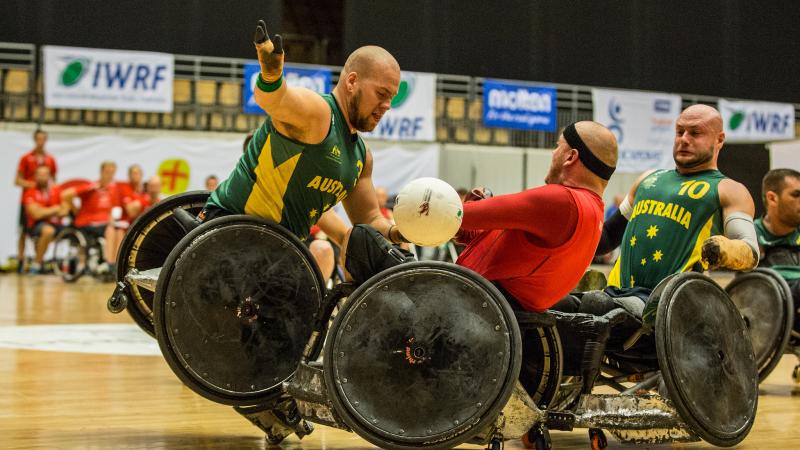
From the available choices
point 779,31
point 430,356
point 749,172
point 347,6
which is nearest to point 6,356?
point 430,356

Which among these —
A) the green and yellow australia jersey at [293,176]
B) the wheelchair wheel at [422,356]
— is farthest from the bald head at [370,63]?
the wheelchair wheel at [422,356]

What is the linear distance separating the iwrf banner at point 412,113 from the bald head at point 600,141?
1186 cm

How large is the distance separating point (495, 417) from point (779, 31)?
57.5 ft

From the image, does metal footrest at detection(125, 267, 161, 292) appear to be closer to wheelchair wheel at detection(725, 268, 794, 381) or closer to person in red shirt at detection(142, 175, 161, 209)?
wheelchair wheel at detection(725, 268, 794, 381)

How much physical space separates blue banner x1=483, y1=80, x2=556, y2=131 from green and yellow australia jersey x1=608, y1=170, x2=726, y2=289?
11.9 m

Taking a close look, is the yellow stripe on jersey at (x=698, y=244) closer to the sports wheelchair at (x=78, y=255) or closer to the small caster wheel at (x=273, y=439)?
the small caster wheel at (x=273, y=439)

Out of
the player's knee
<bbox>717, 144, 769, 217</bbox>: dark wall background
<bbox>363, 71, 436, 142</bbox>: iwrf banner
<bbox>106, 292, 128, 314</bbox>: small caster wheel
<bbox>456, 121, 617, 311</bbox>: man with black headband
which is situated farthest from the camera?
<bbox>717, 144, 769, 217</bbox>: dark wall background

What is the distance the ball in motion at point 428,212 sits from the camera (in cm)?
289

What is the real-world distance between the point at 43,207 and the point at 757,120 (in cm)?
1213

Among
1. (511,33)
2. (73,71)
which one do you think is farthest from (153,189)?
(511,33)

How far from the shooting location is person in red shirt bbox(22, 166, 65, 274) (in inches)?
515

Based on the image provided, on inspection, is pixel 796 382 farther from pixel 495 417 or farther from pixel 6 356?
pixel 6 356

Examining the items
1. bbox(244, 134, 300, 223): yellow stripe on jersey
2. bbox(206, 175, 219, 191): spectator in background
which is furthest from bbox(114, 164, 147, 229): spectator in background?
bbox(244, 134, 300, 223): yellow stripe on jersey

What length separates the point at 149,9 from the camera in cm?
1507
